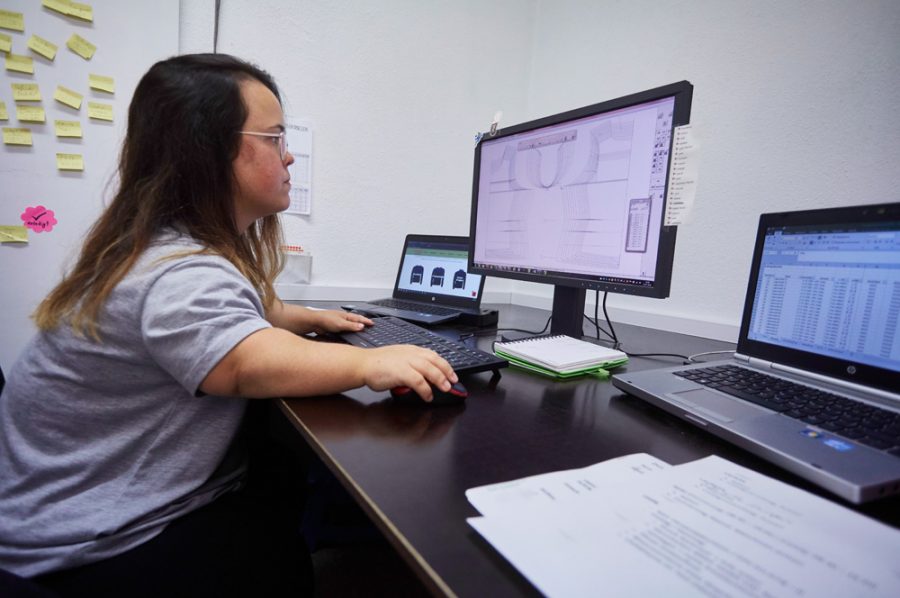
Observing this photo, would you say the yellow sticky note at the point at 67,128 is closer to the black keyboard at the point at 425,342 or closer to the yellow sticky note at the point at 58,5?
the yellow sticky note at the point at 58,5

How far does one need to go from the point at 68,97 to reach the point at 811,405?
69.0 inches

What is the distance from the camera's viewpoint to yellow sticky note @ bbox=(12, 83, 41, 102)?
1.17 metres

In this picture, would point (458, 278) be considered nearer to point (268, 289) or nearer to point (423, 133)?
point (268, 289)

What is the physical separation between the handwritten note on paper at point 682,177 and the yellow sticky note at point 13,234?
1.60 m

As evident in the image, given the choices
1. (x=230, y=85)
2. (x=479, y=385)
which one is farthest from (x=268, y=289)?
(x=479, y=385)

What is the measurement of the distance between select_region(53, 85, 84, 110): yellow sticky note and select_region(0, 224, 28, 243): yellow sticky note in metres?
0.36

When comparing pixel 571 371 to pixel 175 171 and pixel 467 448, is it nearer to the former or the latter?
pixel 467 448

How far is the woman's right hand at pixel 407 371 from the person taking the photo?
543 mm

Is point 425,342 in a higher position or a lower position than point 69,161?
lower

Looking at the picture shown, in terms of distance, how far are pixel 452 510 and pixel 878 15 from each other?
1253mm

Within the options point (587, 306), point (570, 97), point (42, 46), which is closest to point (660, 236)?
point (587, 306)

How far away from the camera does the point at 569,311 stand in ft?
3.13

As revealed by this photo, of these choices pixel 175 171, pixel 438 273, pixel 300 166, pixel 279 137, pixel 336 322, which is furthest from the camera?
pixel 300 166

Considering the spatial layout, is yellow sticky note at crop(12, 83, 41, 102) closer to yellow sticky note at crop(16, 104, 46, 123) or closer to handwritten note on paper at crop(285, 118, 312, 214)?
yellow sticky note at crop(16, 104, 46, 123)
